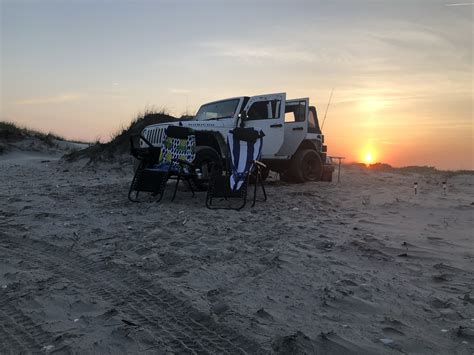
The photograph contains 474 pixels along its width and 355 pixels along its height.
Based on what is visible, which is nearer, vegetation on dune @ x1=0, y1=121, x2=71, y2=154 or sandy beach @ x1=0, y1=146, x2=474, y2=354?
sandy beach @ x1=0, y1=146, x2=474, y2=354

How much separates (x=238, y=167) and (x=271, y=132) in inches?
103

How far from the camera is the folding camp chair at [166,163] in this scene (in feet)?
24.0

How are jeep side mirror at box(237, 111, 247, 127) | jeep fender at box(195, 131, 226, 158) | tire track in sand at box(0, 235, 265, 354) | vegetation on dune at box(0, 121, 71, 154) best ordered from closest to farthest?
tire track in sand at box(0, 235, 265, 354) → jeep fender at box(195, 131, 226, 158) → jeep side mirror at box(237, 111, 247, 127) → vegetation on dune at box(0, 121, 71, 154)

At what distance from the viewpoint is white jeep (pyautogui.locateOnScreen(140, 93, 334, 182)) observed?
8.75 metres

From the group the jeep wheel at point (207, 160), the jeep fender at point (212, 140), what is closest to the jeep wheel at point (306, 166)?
the jeep fender at point (212, 140)

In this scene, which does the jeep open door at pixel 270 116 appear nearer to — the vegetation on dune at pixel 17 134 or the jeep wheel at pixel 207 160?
the jeep wheel at pixel 207 160

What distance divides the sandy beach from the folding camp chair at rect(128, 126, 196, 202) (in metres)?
0.64

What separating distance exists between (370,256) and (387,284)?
76 centimetres

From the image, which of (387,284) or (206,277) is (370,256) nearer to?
(387,284)

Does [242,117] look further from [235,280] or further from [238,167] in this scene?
[235,280]

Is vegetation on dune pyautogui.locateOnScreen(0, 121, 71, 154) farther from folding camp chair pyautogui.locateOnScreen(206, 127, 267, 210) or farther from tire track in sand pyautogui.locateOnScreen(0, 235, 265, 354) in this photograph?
tire track in sand pyautogui.locateOnScreen(0, 235, 265, 354)

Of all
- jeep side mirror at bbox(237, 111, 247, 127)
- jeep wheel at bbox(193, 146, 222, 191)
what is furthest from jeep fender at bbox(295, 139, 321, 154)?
jeep wheel at bbox(193, 146, 222, 191)

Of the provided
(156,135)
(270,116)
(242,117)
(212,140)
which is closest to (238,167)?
(212,140)

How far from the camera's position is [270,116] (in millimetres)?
9891
